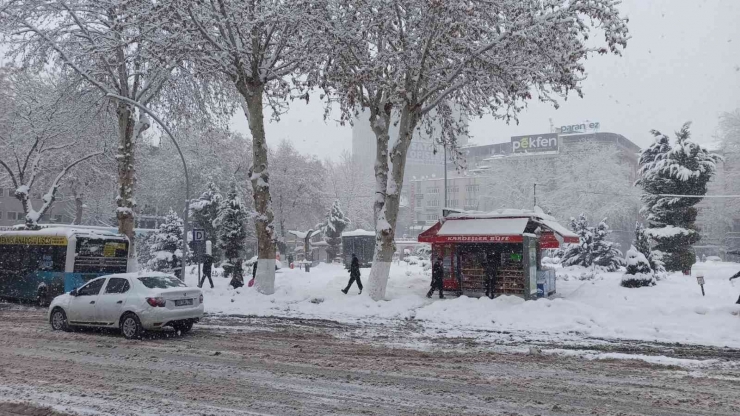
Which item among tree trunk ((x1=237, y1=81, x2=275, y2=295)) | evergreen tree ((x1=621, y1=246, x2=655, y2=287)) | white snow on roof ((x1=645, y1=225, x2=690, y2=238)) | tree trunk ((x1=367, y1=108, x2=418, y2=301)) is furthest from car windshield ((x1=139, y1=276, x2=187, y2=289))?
white snow on roof ((x1=645, y1=225, x2=690, y2=238))

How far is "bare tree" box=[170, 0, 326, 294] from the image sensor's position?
16516 millimetres

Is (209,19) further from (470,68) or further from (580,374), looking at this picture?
Result: (580,374)

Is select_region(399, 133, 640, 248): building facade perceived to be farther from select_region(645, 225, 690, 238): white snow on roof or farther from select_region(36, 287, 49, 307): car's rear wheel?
select_region(36, 287, 49, 307): car's rear wheel

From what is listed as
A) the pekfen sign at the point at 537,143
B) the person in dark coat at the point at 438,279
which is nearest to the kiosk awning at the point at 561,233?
the person in dark coat at the point at 438,279

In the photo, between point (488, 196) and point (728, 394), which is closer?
point (728, 394)

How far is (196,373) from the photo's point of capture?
838cm

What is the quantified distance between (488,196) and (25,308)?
61.1 metres

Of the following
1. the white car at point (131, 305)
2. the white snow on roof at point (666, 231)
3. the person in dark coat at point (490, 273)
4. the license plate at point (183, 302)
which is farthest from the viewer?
the white snow on roof at point (666, 231)

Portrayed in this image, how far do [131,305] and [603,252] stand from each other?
1207 inches

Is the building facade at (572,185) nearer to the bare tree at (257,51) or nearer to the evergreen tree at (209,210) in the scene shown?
the evergreen tree at (209,210)

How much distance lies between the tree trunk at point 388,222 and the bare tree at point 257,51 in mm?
3795

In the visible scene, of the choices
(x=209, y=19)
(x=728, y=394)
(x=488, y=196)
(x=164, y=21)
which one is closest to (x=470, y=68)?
(x=209, y=19)

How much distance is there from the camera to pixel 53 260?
18984 millimetres

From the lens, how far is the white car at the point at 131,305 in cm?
1185
